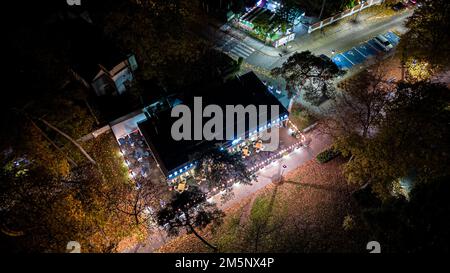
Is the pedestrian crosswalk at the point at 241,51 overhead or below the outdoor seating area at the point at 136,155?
overhead

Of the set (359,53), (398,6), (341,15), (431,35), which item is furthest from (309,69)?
(398,6)

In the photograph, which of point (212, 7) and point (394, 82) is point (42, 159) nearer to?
point (212, 7)

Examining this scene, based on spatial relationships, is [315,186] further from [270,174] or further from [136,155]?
[136,155]

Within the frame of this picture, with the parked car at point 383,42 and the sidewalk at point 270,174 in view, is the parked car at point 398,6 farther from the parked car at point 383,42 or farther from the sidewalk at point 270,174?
the sidewalk at point 270,174

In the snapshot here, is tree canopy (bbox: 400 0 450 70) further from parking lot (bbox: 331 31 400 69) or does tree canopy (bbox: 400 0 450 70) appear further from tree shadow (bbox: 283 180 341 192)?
tree shadow (bbox: 283 180 341 192)

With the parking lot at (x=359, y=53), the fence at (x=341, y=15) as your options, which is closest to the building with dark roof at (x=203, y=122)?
the parking lot at (x=359, y=53)

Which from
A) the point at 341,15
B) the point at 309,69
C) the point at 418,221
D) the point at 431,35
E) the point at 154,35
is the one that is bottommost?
the point at 418,221
